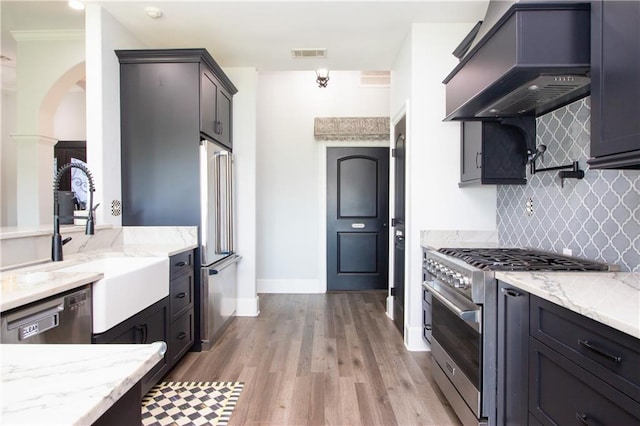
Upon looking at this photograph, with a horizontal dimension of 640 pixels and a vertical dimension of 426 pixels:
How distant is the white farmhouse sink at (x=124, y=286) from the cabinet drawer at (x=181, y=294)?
17cm

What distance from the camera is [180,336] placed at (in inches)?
102

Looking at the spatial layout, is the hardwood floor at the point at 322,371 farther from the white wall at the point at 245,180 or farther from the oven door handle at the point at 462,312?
the oven door handle at the point at 462,312

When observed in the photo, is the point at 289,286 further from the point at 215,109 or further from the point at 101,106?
the point at 101,106

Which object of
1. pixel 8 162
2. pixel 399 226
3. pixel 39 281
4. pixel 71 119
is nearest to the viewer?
pixel 39 281

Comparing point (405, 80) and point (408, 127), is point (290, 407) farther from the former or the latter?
point (405, 80)

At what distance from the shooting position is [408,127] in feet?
9.72

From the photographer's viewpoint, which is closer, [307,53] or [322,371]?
[322,371]

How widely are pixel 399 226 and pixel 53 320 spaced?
279cm

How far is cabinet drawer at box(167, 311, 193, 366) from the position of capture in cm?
246

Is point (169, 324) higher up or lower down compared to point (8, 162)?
lower down

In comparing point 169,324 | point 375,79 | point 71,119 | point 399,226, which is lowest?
point 169,324

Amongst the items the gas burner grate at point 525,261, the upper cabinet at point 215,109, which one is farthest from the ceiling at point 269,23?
the gas burner grate at point 525,261

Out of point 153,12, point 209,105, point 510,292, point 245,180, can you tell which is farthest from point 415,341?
point 153,12

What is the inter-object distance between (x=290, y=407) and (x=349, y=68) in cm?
339
